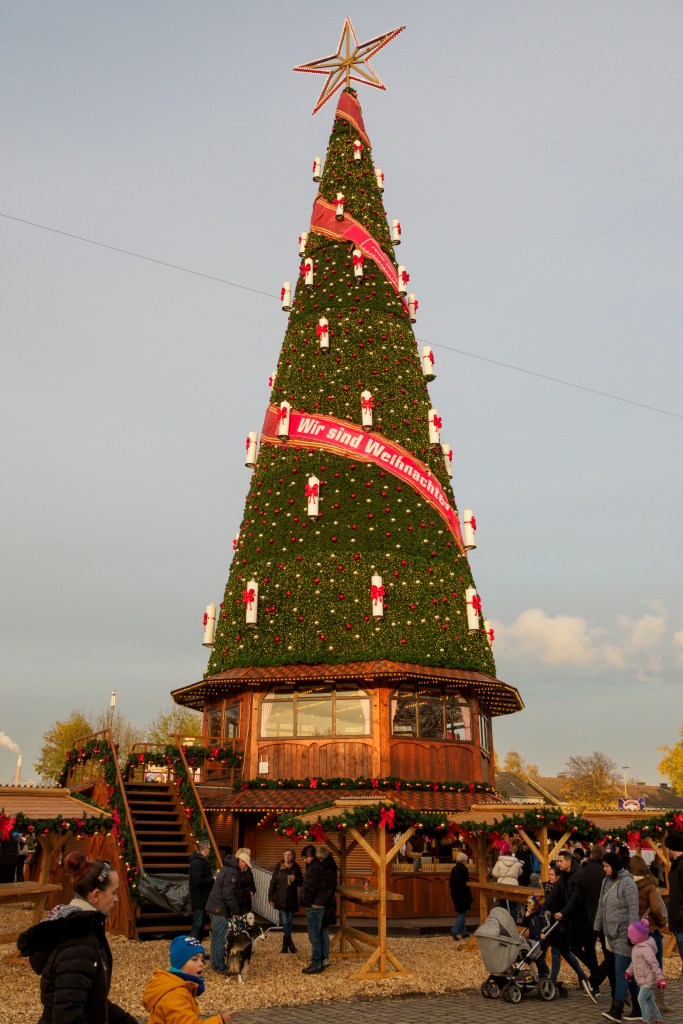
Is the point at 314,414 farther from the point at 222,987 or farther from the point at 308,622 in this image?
the point at 222,987

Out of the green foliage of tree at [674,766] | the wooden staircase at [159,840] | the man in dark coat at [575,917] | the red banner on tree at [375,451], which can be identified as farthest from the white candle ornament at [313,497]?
the green foliage of tree at [674,766]

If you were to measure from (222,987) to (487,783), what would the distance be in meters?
12.8

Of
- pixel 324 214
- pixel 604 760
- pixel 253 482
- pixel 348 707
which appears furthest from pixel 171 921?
pixel 604 760

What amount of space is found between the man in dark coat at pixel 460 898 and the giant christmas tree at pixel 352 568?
12.7 ft

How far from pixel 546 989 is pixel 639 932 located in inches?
125

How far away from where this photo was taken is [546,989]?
37.6 feet

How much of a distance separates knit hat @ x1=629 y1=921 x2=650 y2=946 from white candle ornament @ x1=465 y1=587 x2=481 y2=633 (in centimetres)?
1504

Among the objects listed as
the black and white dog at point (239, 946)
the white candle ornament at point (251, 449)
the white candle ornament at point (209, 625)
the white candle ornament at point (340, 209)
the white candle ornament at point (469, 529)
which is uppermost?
the white candle ornament at point (340, 209)

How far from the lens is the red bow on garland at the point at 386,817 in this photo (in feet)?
Result: 42.6

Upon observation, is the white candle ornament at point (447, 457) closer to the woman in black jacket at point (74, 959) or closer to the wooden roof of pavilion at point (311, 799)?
the wooden roof of pavilion at point (311, 799)

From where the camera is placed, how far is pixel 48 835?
15367mm

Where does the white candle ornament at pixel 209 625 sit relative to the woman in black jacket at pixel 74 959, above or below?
above

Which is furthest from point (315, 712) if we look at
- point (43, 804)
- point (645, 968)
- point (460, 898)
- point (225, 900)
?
point (645, 968)

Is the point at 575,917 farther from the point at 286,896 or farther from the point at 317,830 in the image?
the point at 286,896
